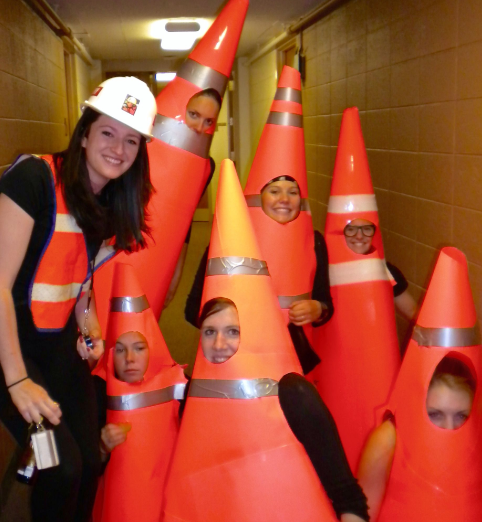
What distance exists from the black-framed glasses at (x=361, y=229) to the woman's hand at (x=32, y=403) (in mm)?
1187

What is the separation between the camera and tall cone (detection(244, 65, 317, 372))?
2053 millimetres

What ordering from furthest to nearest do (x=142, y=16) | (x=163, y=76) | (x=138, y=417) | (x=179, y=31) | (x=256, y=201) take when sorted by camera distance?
1. (x=163, y=76)
2. (x=179, y=31)
3. (x=142, y=16)
4. (x=256, y=201)
5. (x=138, y=417)

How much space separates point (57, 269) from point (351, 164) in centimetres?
113

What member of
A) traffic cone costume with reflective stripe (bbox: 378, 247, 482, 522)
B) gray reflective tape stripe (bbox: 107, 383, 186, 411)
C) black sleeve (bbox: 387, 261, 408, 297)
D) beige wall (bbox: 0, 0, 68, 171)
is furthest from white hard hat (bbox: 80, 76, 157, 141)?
beige wall (bbox: 0, 0, 68, 171)

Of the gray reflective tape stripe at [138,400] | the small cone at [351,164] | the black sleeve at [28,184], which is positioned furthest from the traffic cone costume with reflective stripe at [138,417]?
the small cone at [351,164]

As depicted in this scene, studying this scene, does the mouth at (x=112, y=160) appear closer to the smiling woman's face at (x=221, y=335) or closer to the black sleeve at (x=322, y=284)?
the smiling woman's face at (x=221, y=335)

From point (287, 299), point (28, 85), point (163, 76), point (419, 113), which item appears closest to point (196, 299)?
point (287, 299)

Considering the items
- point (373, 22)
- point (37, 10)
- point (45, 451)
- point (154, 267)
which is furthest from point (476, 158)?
point (37, 10)

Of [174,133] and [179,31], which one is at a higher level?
[179,31]

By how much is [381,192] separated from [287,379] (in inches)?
83.5

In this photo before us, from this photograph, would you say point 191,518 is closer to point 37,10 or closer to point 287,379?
point 287,379

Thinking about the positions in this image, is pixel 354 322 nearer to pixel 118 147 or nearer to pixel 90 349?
pixel 90 349

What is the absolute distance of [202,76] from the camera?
7.13 feet

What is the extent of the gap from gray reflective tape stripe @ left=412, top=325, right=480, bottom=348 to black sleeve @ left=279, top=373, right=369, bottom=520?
29 cm
